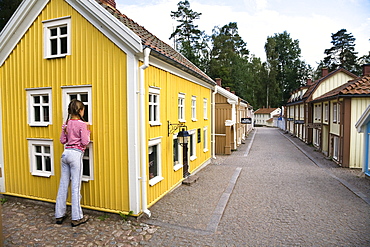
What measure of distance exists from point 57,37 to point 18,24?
1497mm

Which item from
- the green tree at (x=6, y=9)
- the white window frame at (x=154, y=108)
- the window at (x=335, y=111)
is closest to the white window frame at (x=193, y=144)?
the white window frame at (x=154, y=108)

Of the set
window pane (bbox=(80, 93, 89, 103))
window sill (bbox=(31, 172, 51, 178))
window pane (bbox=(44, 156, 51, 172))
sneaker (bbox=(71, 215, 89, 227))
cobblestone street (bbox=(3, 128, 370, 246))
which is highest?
window pane (bbox=(80, 93, 89, 103))

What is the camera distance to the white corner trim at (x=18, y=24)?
24.8ft

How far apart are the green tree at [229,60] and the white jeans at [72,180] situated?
3992cm

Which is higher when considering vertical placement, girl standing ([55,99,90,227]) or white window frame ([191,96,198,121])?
white window frame ([191,96,198,121])

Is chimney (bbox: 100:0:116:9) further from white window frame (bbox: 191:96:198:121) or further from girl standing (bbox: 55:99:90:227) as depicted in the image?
white window frame (bbox: 191:96:198:121)

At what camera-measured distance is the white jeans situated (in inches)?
257

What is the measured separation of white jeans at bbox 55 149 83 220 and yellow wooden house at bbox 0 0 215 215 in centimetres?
57

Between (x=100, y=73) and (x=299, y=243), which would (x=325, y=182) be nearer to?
(x=299, y=243)

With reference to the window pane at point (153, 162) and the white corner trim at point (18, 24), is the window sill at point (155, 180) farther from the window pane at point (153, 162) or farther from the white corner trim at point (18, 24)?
the white corner trim at point (18, 24)

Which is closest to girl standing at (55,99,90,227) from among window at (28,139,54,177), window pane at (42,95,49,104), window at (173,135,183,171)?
window at (28,139,54,177)

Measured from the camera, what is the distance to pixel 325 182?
11.4 m

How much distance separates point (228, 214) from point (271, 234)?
1545 mm

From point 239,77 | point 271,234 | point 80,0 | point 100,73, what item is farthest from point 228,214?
point 239,77
